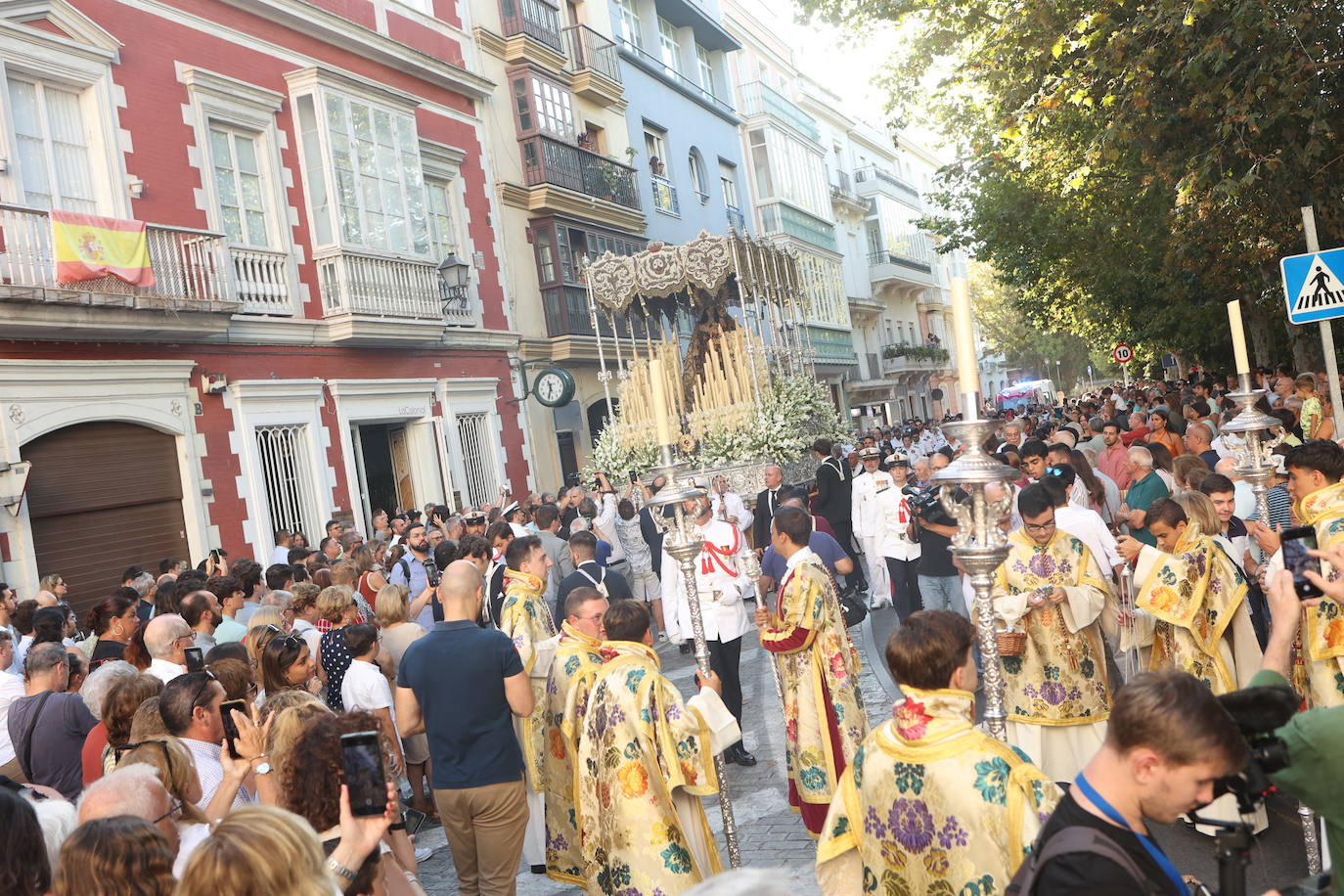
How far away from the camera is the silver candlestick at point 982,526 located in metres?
3.68

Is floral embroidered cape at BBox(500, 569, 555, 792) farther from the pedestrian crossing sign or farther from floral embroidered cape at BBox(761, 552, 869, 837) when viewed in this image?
the pedestrian crossing sign

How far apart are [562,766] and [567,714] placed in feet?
2.39

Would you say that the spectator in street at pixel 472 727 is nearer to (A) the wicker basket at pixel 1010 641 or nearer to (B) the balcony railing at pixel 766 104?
(A) the wicker basket at pixel 1010 641

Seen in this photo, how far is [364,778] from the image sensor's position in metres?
3.11

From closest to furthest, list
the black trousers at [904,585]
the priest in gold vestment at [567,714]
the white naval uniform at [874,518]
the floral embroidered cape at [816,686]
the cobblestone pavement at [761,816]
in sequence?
the priest in gold vestment at [567,714] → the cobblestone pavement at [761,816] → the floral embroidered cape at [816,686] → the black trousers at [904,585] → the white naval uniform at [874,518]

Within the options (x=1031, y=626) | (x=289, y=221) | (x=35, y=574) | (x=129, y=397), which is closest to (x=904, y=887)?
(x=1031, y=626)

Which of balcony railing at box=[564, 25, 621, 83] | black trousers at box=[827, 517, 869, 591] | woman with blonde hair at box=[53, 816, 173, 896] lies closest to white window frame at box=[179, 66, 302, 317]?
black trousers at box=[827, 517, 869, 591]

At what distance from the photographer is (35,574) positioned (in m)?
12.1

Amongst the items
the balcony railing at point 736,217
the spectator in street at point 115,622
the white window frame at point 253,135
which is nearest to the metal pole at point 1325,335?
the spectator in street at point 115,622

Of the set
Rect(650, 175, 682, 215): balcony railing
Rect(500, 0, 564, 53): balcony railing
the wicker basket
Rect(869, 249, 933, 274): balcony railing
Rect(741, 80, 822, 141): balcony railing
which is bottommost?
the wicker basket

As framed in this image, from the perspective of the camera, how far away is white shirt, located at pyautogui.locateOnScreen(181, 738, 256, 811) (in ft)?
14.5

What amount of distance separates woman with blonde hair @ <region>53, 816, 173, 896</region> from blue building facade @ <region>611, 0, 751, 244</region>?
24.7 m

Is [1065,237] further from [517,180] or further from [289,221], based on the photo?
[289,221]

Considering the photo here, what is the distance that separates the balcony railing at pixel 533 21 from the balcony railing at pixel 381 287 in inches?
265
